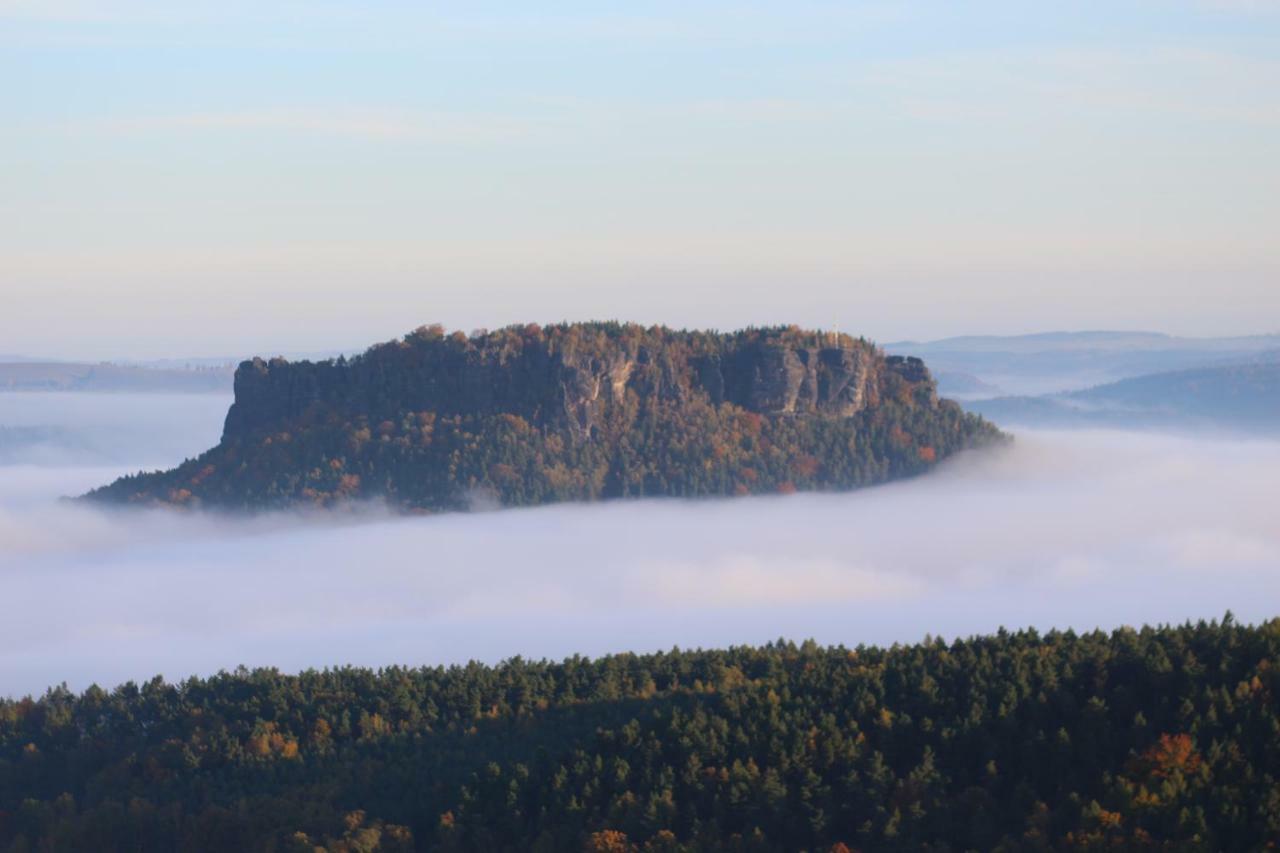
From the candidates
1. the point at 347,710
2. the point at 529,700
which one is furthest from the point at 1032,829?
the point at 347,710

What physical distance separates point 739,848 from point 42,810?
3575 cm

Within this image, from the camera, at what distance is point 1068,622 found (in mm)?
188625

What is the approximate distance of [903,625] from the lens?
618 ft

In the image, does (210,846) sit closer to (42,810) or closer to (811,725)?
(42,810)

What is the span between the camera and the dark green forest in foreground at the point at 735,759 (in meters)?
83.4

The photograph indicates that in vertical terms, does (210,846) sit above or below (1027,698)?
below

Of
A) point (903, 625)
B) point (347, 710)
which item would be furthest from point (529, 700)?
point (903, 625)

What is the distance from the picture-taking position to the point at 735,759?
301ft

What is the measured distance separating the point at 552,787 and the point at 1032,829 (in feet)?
71.7

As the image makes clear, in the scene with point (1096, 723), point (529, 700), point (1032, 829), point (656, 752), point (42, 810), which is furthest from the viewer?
point (529, 700)

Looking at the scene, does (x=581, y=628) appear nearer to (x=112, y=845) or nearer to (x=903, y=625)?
(x=903, y=625)

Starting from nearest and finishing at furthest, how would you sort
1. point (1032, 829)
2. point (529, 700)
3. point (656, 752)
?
point (1032, 829) → point (656, 752) → point (529, 700)

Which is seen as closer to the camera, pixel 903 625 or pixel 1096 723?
pixel 1096 723

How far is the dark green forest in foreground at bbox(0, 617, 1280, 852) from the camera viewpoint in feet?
274
